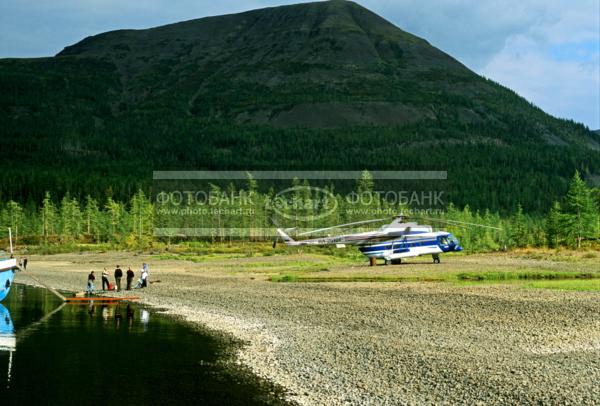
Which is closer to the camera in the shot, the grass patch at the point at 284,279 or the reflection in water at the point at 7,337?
the reflection in water at the point at 7,337

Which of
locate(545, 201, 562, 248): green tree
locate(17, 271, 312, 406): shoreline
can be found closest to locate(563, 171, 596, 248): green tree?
locate(545, 201, 562, 248): green tree

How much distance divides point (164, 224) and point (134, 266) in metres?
48.3

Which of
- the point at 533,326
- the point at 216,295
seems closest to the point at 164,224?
the point at 216,295

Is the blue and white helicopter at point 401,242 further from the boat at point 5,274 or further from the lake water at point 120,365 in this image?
the lake water at point 120,365

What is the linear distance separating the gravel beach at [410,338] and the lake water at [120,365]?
140 centimetres

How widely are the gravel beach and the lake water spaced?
1.40 meters

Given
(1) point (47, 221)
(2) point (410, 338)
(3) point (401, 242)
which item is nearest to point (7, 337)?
(2) point (410, 338)

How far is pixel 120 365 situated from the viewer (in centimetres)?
2228

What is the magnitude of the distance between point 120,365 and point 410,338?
1125 centimetres

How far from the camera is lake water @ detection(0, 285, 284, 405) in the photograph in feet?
60.1

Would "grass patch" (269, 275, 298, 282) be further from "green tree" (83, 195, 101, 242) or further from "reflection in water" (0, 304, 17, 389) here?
"green tree" (83, 195, 101, 242)

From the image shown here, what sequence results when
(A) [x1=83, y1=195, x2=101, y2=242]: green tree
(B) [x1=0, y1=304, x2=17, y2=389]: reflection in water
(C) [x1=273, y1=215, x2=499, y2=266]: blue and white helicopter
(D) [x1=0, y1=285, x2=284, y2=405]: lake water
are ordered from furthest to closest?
(A) [x1=83, y1=195, x2=101, y2=242]: green tree, (C) [x1=273, y1=215, x2=499, y2=266]: blue and white helicopter, (B) [x1=0, y1=304, x2=17, y2=389]: reflection in water, (D) [x1=0, y1=285, x2=284, y2=405]: lake water

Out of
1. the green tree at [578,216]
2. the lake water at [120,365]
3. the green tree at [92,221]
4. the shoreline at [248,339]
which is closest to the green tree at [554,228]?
the green tree at [578,216]

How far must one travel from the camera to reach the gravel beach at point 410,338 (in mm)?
17625
